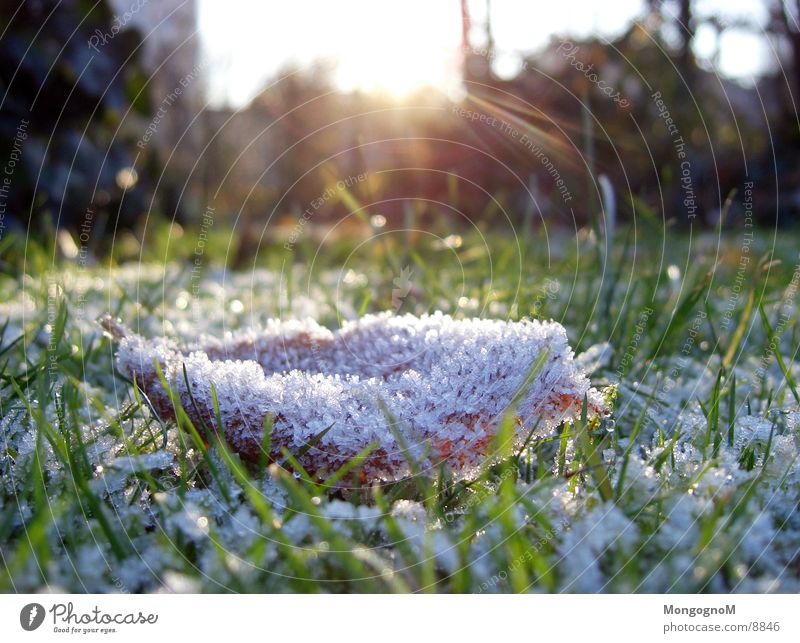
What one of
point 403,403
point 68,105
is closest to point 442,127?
point 68,105

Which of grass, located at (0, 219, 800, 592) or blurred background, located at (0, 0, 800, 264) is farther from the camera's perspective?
blurred background, located at (0, 0, 800, 264)

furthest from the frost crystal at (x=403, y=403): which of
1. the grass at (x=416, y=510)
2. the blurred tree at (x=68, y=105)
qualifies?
the blurred tree at (x=68, y=105)

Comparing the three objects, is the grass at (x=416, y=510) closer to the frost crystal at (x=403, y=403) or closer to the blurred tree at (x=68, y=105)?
the frost crystal at (x=403, y=403)

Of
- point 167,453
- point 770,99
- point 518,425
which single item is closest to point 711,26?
point 518,425

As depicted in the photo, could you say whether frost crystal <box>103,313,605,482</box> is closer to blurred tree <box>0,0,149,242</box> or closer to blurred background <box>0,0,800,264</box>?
blurred background <box>0,0,800,264</box>

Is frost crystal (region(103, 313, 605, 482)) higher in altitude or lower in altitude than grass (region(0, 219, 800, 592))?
higher

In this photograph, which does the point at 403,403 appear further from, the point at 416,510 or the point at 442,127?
the point at 442,127

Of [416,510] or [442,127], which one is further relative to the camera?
[442,127]

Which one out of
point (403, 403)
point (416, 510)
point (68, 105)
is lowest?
point (416, 510)

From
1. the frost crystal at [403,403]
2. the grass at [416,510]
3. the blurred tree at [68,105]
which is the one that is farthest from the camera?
the blurred tree at [68,105]

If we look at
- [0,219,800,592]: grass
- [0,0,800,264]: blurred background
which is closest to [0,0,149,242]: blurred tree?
[0,0,800,264]: blurred background
